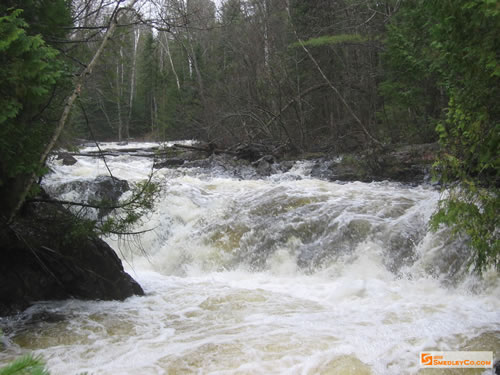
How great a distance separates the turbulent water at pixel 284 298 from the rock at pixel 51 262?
23 centimetres

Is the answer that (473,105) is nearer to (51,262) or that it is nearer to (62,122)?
(62,122)

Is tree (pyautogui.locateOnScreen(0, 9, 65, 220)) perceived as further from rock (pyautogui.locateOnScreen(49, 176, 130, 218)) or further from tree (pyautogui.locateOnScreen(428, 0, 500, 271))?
rock (pyautogui.locateOnScreen(49, 176, 130, 218))

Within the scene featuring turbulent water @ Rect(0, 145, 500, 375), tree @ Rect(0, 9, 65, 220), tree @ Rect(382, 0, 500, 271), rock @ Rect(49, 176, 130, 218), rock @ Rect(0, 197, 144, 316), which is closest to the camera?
tree @ Rect(382, 0, 500, 271)

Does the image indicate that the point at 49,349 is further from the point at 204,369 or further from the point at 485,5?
the point at 485,5

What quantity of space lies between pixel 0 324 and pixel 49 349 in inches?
36.7

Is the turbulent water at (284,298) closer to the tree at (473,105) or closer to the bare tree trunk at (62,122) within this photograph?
the tree at (473,105)

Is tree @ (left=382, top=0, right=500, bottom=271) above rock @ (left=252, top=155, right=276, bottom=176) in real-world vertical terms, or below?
above

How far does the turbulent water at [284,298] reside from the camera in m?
4.22

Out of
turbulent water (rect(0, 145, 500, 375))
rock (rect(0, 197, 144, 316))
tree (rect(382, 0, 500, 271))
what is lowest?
turbulent water (rect(0, 145, 500, 375))

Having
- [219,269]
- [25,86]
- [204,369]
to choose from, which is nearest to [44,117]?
[25,86]

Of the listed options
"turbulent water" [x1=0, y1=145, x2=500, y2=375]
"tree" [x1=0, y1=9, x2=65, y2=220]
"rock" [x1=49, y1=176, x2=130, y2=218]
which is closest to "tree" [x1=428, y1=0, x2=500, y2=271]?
"turbulent water" [x1=0, y1=145, x2=500, y2=375]

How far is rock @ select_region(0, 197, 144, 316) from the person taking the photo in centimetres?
512

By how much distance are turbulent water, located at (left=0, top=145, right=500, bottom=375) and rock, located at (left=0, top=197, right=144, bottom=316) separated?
23 centimetres

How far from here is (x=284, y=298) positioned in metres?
6.18
